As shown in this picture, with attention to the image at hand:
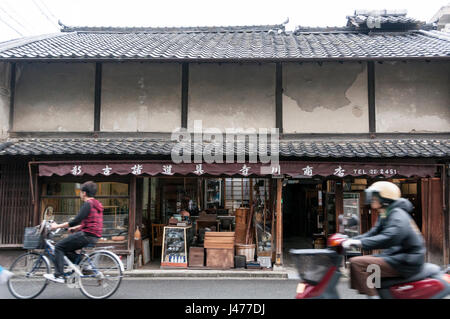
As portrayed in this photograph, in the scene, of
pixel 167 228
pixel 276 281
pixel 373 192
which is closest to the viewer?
pixel 373 192

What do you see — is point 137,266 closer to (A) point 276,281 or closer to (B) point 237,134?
(A) point 276,281

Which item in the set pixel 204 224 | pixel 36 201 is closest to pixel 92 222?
pixel 36 201

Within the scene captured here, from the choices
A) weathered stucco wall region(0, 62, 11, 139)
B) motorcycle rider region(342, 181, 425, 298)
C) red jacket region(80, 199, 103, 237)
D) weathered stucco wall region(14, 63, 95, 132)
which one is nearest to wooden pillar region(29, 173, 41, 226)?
weathered stucco wall region(14, 63, 95, 132)

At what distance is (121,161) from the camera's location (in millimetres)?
10383

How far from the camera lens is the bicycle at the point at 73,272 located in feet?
23.1

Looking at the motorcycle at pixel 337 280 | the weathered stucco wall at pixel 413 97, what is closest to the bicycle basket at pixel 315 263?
the motorcycle at pixel 337 280

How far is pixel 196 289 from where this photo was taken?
8.65 meters

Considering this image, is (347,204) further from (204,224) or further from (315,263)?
(315,263)

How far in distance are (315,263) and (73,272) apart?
4908mm

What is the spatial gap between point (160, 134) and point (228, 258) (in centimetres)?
447

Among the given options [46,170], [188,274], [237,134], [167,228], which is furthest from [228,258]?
[46,170]

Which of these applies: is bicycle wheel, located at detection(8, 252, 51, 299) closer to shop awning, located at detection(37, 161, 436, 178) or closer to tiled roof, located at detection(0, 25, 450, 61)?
shop awning, located at detection(37, 161, 436, 178)

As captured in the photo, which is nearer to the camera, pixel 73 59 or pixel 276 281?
pixel 276 281

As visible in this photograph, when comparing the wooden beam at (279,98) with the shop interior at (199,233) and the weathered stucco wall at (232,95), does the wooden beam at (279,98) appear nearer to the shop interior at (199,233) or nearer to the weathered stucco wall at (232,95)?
the weathered stucco wall at (232,95)
